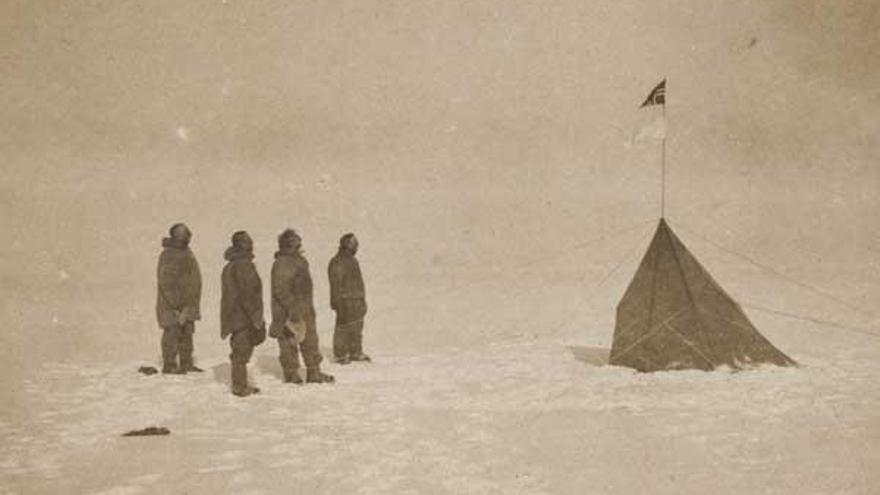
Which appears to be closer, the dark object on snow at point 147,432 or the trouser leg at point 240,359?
the dark object on snow at point 147,432

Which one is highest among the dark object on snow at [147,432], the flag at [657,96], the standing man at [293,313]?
the flag at [657,96]

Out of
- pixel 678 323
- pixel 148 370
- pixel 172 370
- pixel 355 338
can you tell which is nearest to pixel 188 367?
pixel 172 370

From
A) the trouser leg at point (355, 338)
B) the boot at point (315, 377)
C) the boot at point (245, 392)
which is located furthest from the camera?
the trouser leg at point (355, 338)

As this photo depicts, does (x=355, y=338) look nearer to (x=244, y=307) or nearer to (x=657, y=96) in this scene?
(x=244, y=307)

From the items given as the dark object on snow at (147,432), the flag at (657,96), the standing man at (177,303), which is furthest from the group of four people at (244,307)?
the flag at (657,96)

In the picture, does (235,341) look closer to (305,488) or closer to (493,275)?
(305,488)

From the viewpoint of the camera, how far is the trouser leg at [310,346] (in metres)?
11.3

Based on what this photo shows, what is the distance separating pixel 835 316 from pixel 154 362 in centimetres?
1797

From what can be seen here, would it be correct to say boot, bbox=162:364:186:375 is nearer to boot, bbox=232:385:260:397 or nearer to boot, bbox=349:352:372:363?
boot, bbox=232:385:260:397

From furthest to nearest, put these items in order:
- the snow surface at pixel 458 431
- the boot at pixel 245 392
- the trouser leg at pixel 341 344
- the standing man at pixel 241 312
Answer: the trouser leg at pixel 341 344, the standing man at pixel 241 312, the boot at pixel 245 392, the snow surface at pixel 458 431

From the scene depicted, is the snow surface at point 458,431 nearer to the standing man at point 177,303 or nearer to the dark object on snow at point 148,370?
the dark object on snow at point 148,370

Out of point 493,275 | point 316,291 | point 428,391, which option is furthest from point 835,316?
point 428,391

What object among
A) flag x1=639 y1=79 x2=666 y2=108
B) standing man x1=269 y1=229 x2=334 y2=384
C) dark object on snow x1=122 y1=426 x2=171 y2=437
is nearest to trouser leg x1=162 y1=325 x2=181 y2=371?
standing man x1=269 y1=229 x2=334 y2=384

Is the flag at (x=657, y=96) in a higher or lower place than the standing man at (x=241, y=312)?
higher
